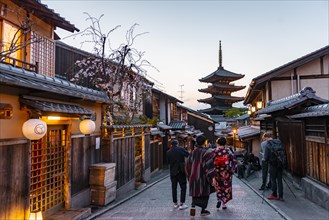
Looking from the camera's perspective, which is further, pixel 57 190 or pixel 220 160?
pixel 220 160

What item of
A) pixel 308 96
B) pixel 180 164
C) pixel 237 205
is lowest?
pixel 237 205

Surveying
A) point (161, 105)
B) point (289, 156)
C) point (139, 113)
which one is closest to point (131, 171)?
point (289, 156)

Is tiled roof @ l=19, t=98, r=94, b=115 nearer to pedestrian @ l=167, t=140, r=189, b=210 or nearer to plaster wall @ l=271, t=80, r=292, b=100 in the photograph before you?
pedestrian @ l=167, t=140, r=189, b=210

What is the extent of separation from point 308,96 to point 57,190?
29.1 ft

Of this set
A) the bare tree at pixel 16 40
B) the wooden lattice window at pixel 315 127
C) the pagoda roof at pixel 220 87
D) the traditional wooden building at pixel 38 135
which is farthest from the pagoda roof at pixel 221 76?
the bare tree at pixel 16 40

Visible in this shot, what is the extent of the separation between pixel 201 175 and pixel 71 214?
11.1 ft

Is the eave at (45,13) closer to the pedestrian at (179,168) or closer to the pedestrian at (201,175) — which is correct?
the pedestrian at (179,168)

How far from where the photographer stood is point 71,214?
23.2 feet

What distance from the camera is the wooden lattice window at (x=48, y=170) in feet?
21.4

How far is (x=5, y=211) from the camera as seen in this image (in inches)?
206

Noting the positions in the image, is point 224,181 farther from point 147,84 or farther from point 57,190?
point 147,84

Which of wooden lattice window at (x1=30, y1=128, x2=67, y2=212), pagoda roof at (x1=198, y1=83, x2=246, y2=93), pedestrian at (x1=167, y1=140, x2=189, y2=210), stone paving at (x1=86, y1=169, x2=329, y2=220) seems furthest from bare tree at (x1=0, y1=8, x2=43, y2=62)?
pagoda roof at (x1=198, y1=83, x2=246, y2=93)

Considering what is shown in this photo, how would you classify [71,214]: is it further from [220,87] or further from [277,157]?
[220,87]

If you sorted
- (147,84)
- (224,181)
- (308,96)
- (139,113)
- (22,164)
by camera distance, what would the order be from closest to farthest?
(22,164)
(224,181)
(308,96)
(147,84)
(139,113)
